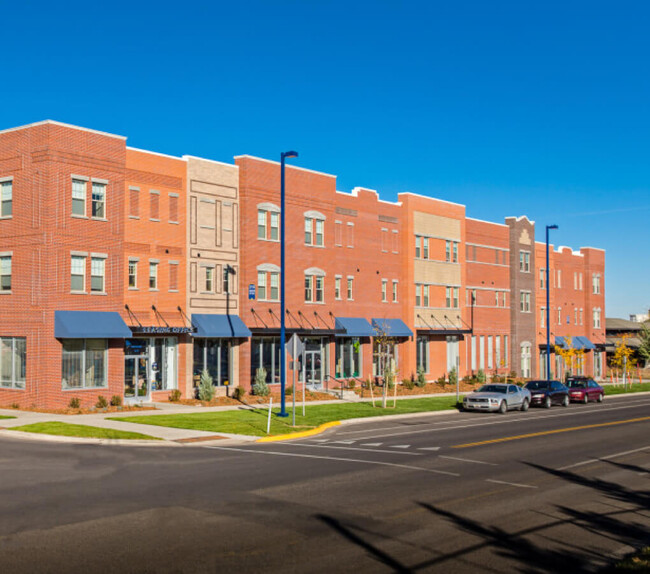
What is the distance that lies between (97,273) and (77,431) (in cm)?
1191

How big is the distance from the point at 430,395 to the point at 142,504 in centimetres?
3599

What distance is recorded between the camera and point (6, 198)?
36312 mm

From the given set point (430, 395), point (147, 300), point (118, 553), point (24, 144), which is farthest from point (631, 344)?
point (118, 553)

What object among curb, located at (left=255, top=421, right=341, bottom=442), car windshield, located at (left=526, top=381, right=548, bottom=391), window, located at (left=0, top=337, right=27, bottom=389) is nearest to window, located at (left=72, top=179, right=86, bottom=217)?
window, located at (left=0, top=337, right=27, bottom=389)

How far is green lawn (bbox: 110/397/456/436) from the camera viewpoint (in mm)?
28562

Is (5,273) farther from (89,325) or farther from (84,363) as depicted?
(84,363)

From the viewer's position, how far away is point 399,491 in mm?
16344

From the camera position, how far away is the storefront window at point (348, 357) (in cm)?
5091

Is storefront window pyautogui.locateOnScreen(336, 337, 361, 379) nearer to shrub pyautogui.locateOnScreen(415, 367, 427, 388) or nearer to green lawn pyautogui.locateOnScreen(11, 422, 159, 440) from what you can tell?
shrub pyautogui.locateOnScreen(415, 367, 427, 388)

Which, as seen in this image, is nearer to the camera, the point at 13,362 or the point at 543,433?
the point at 543,433

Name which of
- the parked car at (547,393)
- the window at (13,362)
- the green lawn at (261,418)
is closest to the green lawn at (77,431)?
the green lawn at (261,418)

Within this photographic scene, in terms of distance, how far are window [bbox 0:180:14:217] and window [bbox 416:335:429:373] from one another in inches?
1230

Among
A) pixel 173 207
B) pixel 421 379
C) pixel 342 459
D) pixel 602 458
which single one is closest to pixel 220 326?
pixel 173 207

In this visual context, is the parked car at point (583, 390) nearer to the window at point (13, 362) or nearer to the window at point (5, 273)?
the window at point (13, 362)
